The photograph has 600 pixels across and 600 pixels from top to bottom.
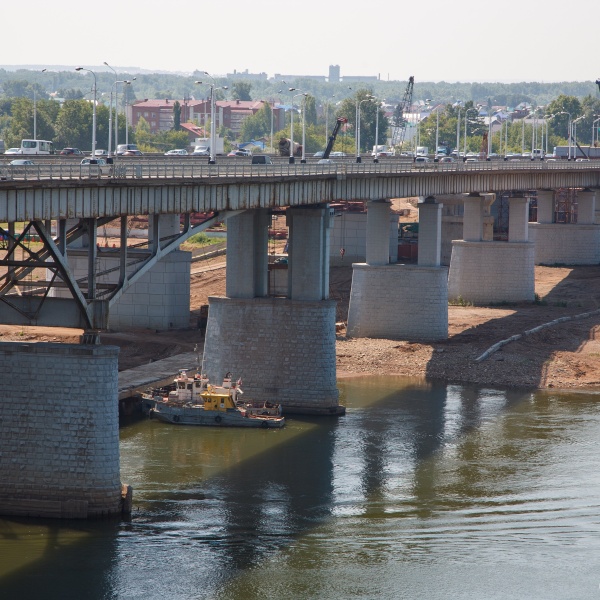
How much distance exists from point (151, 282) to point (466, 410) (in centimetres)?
2429

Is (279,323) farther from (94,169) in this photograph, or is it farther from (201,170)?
(94,169)

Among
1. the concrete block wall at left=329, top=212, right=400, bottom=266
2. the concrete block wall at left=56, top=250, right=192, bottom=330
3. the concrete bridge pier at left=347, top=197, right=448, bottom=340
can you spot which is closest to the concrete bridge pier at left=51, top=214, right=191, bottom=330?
the concrete block wall at left=56, top=250, right=192, bottom=330

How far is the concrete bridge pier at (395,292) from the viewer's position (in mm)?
82375

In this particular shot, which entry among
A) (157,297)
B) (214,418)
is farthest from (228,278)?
(157,297)

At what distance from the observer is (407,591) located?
4034 centimetres

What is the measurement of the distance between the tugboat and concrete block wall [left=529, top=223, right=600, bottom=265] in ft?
196

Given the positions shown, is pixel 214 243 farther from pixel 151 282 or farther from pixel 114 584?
pixel 114 584

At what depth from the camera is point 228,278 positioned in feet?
220

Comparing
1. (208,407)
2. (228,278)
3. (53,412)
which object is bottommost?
(208,407)

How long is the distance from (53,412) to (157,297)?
39.5m

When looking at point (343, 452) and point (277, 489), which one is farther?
point (343, 452)

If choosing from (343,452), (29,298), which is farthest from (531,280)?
(29,298)

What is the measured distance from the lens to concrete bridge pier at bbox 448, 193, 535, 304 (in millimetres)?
98188

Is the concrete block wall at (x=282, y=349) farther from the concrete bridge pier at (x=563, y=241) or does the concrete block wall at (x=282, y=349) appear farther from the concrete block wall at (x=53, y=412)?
the concrete bridge pier at (x=563, y=241)
